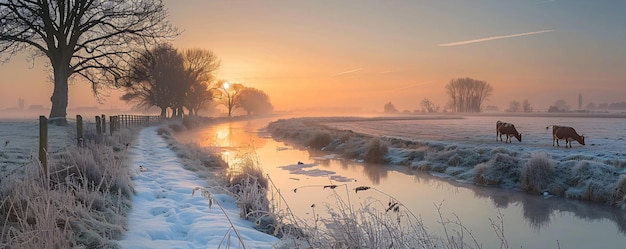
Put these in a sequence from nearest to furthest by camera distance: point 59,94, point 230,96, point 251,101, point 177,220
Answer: point 177,220 < point 59,94 < point 230,96 < point 251,101

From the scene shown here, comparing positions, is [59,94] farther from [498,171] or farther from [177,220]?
[498,171]

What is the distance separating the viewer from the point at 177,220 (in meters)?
6.39

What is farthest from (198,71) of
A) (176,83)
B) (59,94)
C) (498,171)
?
(498,171)

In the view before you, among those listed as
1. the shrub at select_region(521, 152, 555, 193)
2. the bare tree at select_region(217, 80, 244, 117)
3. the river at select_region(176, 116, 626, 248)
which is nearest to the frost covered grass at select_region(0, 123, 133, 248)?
the river at select_region(176, 116, 626, 248)

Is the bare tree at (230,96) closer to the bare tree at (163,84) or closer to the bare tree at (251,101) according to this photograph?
the bare tree at (251,101)

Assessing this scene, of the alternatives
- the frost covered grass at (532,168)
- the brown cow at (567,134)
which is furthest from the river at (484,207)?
the brown cow at (567,134)

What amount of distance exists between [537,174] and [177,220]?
1105cm

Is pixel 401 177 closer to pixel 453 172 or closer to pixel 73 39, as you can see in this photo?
pixel 453 172

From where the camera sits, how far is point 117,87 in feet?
84.6

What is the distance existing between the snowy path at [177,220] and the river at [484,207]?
5.27 feet

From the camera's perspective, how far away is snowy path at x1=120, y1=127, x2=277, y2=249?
536 cm

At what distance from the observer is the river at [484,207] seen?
26.2 ft

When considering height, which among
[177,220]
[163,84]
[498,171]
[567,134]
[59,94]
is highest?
[163,84]

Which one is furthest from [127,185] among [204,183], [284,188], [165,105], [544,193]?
[165,105]
